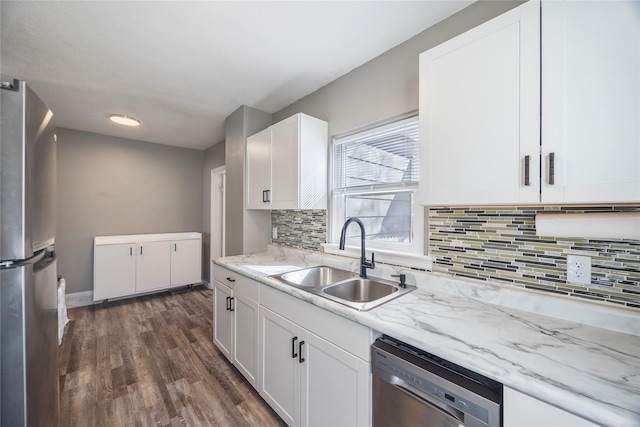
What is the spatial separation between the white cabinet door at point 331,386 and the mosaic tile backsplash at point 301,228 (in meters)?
1.05

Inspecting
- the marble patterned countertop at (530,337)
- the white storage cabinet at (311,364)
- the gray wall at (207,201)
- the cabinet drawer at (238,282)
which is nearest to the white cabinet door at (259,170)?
the cabinet drawer at (238,282)

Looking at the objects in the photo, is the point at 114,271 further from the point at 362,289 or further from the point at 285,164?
the point at 362,289

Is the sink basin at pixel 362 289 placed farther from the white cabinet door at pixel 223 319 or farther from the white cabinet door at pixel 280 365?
the white cabinet door at pixel 223 319

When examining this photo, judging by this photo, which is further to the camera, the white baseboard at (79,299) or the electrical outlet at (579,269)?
the white baseboard at (79,299)

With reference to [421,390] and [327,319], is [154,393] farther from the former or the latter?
[421,390]

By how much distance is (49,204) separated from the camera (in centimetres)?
123

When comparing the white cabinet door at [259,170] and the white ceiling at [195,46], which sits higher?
the white ceiling at [195,46]

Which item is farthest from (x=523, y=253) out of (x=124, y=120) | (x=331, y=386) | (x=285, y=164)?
(x=124, y=120)

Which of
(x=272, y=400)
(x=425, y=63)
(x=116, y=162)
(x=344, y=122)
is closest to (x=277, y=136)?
(x=344, y=122)

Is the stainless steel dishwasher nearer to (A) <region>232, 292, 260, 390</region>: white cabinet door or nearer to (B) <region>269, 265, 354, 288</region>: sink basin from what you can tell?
(B) <region>269, 265, 354, 288</region>: sink basin

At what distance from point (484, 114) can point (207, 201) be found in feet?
14.4

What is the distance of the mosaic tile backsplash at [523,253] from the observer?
100cm

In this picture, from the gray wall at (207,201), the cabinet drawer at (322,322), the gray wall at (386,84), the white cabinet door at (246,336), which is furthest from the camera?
the gray wall at (207,201)

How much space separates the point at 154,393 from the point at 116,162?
3443 mm
